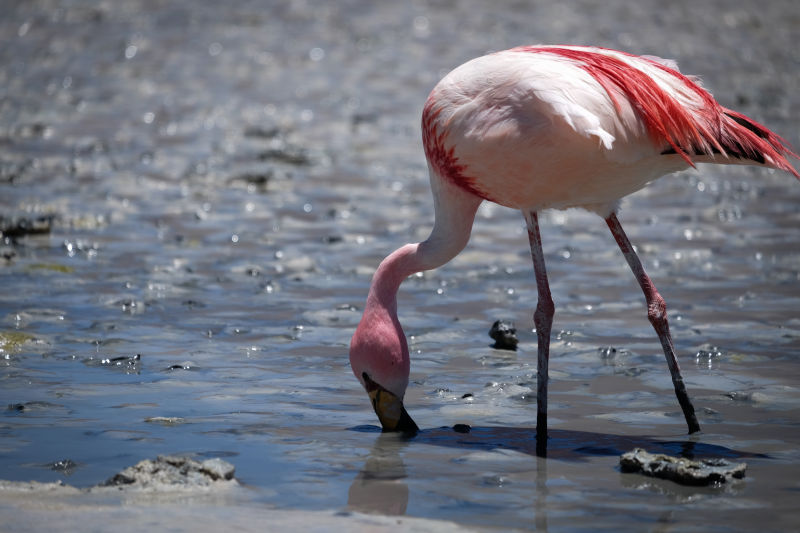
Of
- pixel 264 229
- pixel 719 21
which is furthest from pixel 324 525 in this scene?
pixel 719 21

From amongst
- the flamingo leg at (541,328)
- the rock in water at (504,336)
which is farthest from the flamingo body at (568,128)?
the rock in water at (504,336)

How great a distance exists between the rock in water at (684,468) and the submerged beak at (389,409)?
3.48 feet

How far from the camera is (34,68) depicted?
1616 centimetres

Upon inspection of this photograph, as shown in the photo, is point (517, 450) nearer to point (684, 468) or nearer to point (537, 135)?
point (684, 468)

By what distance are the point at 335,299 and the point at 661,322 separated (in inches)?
110

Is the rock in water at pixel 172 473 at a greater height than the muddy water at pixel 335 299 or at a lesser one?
lesser

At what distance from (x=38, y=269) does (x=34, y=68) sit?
28.3 feet

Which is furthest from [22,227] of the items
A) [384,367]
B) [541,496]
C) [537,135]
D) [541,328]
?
[541,496]

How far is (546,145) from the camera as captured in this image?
514 centimetres

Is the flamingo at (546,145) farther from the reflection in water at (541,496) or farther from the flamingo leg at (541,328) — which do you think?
the reflection in water at (541,496)

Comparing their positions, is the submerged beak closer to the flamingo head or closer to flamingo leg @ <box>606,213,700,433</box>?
the flamingo head

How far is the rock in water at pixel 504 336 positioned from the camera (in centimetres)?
675

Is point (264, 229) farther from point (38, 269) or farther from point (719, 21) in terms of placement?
point (719, 21)

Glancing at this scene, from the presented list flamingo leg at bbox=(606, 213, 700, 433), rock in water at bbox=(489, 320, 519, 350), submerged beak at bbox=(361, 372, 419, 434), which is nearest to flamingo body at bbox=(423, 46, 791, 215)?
flamingo leg at bbox=(606, 213, 700, 433)
